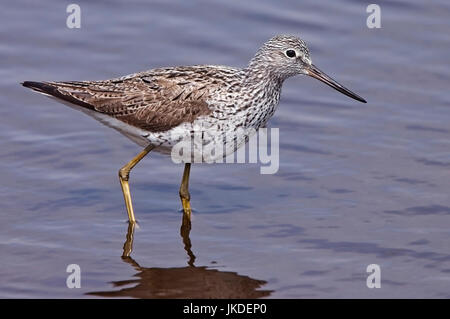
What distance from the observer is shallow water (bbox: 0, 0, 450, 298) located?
1041 centimetres

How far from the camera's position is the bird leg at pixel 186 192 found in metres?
11.9

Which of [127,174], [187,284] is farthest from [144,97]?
[187,284]

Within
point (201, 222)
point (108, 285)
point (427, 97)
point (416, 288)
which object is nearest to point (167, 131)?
point (201, 222)

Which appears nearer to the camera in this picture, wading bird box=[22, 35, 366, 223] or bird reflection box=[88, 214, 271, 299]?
bird reflection box=[88, 214, 271, 299]

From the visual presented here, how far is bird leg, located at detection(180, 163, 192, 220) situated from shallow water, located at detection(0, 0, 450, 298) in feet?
0.44

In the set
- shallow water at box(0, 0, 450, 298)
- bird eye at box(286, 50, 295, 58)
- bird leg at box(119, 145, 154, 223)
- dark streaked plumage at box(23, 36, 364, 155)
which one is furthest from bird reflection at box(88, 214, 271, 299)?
bird eye at box(286, 50, 295, 58)

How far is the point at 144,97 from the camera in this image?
453 inches

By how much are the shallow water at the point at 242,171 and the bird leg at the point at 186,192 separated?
0.44 feet

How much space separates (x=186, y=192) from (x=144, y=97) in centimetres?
130

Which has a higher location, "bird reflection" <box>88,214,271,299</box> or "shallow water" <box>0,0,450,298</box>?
"shallow water" <box>0,0,450,298</box>

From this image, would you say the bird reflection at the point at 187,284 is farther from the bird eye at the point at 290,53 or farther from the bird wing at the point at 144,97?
the bird eye at the point at 290,53

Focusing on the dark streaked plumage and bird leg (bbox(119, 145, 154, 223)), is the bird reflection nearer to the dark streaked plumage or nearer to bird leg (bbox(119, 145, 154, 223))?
bird leg (bbox(119, 145, 154, 223))

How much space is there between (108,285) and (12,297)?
3.22ft

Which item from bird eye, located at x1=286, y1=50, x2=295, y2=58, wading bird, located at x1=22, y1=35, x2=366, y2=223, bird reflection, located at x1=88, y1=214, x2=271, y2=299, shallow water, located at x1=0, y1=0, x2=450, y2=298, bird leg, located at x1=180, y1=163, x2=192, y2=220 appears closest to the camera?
bird reflection, located at x1=88, y1=214, x2=271, y2=299
